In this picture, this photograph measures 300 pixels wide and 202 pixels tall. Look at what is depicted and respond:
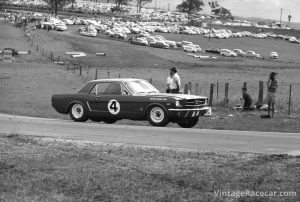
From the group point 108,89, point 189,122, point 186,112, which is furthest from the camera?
point 108,89

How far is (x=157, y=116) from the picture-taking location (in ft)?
59.2

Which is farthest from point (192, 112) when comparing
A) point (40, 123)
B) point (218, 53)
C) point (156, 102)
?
point (218, 53)

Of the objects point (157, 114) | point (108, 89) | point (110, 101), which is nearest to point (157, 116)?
point (157, 114)

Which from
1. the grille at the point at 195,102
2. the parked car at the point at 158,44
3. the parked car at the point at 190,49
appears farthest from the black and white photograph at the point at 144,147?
the parked car at the point at 190,49

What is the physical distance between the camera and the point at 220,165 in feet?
32.4

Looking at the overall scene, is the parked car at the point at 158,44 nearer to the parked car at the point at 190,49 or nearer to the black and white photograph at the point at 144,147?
the parked car at the point at 190,49

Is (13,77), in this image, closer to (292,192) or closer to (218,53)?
(292,192)

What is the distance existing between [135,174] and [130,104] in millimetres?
9359

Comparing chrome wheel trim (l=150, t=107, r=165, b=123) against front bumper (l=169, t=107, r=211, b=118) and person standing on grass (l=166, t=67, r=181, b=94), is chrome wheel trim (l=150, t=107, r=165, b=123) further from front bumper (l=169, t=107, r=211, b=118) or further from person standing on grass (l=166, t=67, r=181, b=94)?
person standing on grass (l=166, t=67, r=181, b=94)

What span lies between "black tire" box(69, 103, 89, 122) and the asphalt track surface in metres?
2.00

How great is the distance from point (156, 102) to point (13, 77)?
77.0 ft

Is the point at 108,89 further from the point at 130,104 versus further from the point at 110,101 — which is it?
the point at 130,104

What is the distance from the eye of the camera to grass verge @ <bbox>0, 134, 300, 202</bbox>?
7.97 metres

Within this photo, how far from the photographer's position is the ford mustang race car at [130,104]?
1772 cm
